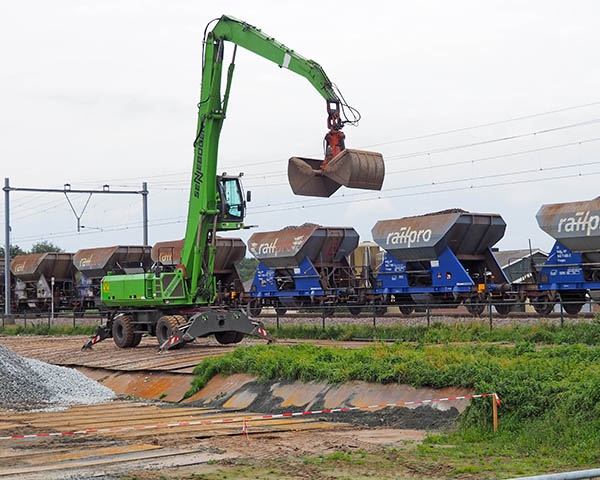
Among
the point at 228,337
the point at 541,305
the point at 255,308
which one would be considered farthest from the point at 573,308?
the point at 255,308

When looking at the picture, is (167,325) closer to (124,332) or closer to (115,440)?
(124,332)

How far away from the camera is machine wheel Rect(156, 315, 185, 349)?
912 inches

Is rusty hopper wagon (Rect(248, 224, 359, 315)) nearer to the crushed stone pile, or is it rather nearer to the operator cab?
the operator cab

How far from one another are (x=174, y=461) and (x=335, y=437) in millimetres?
2570

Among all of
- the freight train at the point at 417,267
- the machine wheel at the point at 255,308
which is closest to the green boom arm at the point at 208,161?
the freight train at the point at 417,267

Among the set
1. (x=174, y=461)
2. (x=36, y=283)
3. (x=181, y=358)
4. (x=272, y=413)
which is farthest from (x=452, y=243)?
(x=36, y=283)

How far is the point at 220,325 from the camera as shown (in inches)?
902

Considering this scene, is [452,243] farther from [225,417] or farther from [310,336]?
[225,417]

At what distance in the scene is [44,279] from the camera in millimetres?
52281

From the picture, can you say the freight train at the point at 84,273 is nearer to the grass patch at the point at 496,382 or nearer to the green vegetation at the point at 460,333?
the green vegetation at the point at 460,333

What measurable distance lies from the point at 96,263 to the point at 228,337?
81.1 feet

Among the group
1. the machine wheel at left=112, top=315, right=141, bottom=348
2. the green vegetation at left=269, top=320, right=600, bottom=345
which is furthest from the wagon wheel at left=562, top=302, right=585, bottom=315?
the machine wheel at left=112, top=315, right=141, bottom=348

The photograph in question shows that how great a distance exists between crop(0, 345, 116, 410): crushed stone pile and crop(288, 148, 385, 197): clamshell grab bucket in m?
6.87

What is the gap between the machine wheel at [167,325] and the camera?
23.2m
